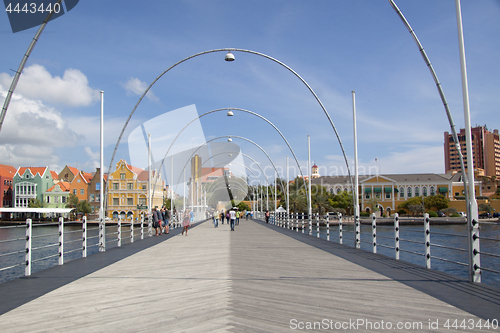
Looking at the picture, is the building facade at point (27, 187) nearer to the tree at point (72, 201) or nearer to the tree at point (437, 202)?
the tree at point (72, 201)

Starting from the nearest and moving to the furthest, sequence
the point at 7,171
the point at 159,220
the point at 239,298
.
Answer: the point at 239,298 → the point at 159,220 → the point at 7,171

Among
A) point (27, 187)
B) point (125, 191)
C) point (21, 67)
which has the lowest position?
point (125, 191)

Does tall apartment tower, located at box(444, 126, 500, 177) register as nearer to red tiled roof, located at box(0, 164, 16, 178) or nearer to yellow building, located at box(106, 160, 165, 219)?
yellow building, located at box(106, 160, 165, 219)

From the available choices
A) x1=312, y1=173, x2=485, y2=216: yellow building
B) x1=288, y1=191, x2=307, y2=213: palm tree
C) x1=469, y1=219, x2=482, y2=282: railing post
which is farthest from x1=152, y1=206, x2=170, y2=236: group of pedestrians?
x1=312, y1=173, x2=485, y2=216: yellow building

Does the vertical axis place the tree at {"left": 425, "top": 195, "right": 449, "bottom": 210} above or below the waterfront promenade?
below

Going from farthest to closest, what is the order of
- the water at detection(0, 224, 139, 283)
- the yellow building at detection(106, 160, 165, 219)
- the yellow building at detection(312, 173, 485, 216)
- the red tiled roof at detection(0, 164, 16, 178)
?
the yellow building at detection(312, 173, 485, 216) < the red tiled roof at detection(0, 164, 16, 178) < the yellow building at detection(106, 160, 165, 219) < the water at detection(0, 224, 139, 283)

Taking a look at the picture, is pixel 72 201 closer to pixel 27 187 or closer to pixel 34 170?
pixel 27 187

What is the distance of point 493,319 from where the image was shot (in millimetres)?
4949

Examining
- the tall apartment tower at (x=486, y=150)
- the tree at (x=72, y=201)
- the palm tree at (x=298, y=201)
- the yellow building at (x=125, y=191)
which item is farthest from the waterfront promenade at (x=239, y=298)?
the tall apartment tower at (x=486, y=150)

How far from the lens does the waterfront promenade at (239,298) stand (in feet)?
16.0

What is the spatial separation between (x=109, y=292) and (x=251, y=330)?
10.5 feet

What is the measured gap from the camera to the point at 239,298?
6094 millimetres

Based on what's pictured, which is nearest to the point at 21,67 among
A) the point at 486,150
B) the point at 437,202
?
the point at 437,202

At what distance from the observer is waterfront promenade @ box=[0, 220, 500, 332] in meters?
4.88
